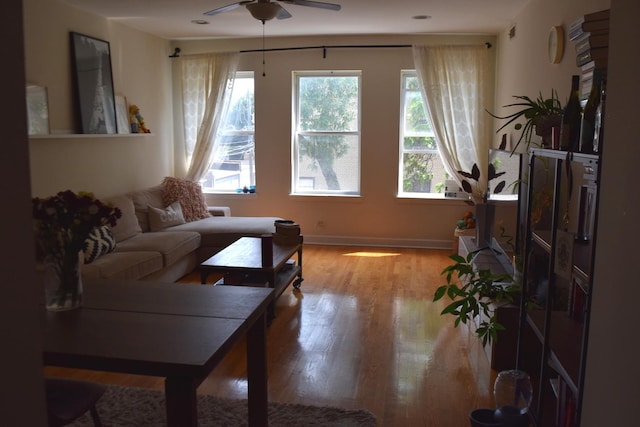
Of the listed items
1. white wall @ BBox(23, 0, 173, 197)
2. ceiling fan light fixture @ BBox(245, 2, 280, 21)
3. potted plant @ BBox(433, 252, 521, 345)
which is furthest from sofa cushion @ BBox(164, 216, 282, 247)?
potted plant @ BBox(433, 252, 521, 345)

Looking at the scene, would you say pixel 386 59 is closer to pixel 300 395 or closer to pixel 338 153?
pixel 338 153

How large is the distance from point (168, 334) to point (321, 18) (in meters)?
4.47

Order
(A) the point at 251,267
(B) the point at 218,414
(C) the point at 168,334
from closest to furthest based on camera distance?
1. (C) the point at 168,334
2. (B) the point at 218,414
3. (A) the point at 251,267

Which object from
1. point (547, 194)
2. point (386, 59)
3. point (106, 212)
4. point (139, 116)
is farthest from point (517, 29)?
point (106, 212)

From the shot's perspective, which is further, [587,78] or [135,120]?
[135,120]

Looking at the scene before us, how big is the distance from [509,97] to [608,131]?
14.5 feet

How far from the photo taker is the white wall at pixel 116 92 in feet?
15.1

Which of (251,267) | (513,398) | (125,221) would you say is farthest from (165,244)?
(513,398)

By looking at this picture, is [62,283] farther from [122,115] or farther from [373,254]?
[373,254]

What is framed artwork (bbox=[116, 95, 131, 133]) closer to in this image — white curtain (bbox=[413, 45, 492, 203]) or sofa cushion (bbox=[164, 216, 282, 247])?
sofa cushion (bbox=[164, 216, 282, 247])

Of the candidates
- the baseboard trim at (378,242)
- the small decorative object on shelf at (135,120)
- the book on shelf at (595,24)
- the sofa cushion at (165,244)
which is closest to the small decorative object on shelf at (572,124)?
the book on shelf at (595,24)

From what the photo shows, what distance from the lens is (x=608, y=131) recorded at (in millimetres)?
1367

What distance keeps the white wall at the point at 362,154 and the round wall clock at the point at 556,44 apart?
2651mm

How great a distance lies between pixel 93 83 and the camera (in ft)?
17.3
